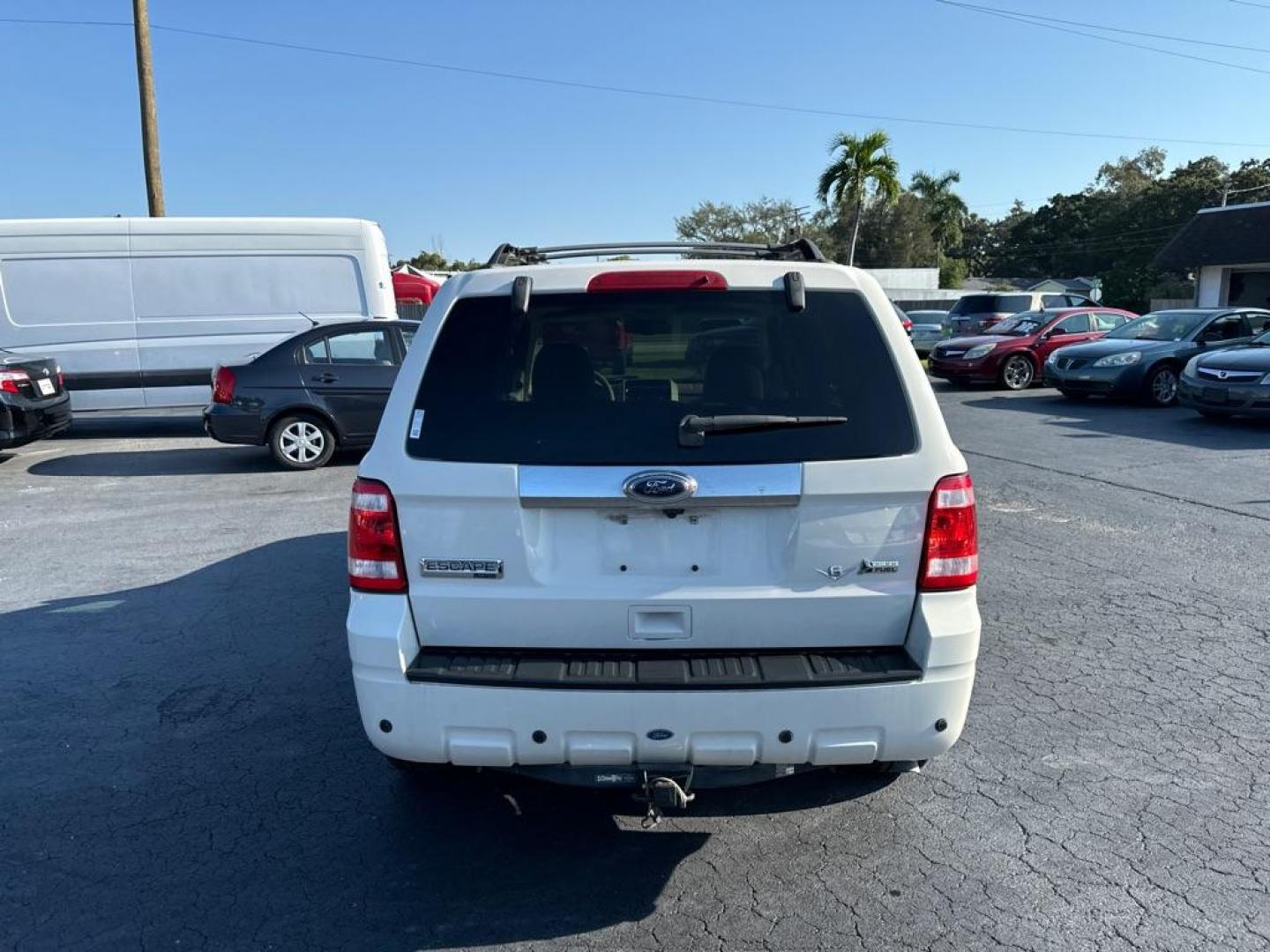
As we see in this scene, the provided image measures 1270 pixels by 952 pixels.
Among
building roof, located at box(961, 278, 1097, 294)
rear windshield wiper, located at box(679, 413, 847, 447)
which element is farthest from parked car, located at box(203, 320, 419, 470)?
building roof, located at box(961, 278, 1097, 294)

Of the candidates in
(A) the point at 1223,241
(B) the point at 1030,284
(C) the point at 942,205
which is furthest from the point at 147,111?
(B) the point at 1030,284

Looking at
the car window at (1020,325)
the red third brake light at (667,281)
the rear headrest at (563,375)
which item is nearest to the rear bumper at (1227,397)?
the car window at (1020,325)

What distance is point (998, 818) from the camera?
3445mm

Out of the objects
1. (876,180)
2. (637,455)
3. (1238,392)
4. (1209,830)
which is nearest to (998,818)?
(1209,830)

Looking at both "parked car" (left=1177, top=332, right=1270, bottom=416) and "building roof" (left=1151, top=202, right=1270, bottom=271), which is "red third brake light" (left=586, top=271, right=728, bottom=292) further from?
"building roof" (left=1151, top=202, right=1270, bottom=271)

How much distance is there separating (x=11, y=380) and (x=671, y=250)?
29.5 ft

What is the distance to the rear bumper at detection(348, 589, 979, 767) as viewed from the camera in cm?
274

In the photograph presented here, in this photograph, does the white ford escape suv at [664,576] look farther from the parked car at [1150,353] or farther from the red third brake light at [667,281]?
the parked car at [1150,353]

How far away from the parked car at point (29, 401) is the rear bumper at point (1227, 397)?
14272 millimetres

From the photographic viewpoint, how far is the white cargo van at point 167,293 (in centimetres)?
1289

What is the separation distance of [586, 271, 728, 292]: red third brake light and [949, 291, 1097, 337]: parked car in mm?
Result: 21823

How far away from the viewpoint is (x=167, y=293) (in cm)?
1309

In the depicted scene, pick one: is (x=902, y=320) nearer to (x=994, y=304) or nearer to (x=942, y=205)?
(x=994, y=304)

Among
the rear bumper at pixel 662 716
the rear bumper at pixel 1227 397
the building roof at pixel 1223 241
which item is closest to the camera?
the rear bumper at pixel 662 716
